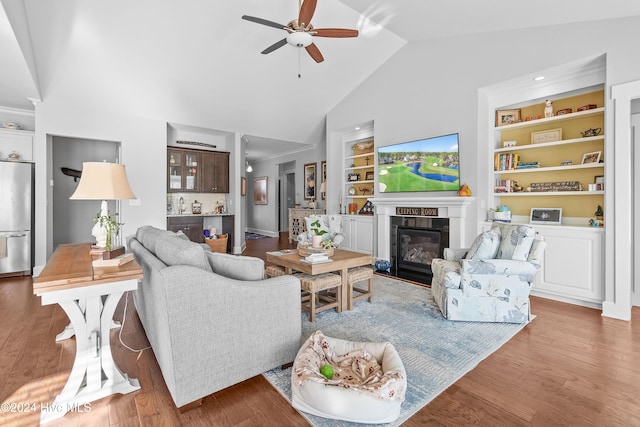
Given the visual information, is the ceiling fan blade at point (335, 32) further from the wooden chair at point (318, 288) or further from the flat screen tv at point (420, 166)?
the wooden chair at point (318, 288)

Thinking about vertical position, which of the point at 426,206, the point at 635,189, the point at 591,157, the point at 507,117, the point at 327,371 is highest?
the point at 507,117

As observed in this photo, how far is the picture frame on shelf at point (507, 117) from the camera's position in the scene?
4.13m


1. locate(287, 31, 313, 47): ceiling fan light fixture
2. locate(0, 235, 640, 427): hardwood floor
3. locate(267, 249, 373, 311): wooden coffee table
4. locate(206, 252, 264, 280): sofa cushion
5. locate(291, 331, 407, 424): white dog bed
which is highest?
locate(287, 31, 313, 47): ceiling fan light fixture

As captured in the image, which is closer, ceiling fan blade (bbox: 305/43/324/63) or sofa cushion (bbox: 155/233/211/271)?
sofa cushion (bbox: 155/233/211/271)

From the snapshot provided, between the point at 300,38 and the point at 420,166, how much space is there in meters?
2.62

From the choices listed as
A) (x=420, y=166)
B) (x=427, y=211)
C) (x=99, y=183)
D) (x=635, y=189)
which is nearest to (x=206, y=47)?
(x=99, y=183)

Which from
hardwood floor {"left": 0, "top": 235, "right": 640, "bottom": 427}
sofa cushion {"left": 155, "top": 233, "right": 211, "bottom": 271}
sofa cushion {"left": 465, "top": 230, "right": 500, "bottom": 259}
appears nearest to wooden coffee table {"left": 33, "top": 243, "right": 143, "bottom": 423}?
hardwood floor {"left": 0, "top": 235, "right": 640, "bottom": 427}

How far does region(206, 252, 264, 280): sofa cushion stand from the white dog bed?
1.89ft

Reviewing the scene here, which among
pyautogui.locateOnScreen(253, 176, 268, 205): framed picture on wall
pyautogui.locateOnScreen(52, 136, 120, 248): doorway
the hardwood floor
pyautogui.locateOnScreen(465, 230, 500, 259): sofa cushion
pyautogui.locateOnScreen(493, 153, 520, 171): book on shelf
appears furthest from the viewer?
pyautogui.locateOnScreen(253, 176, 268, 205): framed picture on wall

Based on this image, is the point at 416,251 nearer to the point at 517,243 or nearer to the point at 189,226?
the point at 517,243

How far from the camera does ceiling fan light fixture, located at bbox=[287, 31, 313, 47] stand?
10.6 ft

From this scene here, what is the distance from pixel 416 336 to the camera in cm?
256

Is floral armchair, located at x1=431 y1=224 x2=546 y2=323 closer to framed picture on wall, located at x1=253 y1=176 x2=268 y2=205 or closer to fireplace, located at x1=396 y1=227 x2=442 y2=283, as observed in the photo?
fireplace, located at x1=396 y1=227 x2=442 y2=283

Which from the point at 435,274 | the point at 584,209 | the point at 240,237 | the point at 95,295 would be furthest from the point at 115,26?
the point at 584,209
